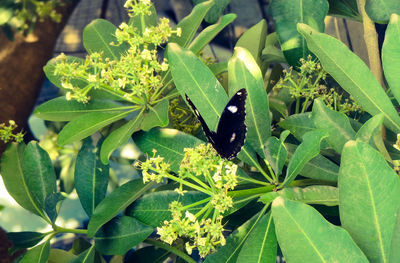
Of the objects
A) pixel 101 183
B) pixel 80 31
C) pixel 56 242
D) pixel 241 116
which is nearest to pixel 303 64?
pixel 241 116

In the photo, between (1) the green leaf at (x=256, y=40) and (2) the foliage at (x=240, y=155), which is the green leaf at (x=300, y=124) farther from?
(1) the green leaf at (x=256, y=40)

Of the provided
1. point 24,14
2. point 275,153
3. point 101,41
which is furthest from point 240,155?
point 24,14

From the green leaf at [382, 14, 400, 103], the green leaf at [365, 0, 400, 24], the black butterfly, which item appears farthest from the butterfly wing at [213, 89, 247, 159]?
the green leaf at [365, 0, 400, 24]

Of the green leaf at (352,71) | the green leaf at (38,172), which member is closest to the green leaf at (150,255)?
the green leaf at (38,172)

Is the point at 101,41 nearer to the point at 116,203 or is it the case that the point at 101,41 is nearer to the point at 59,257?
the point at 116,203

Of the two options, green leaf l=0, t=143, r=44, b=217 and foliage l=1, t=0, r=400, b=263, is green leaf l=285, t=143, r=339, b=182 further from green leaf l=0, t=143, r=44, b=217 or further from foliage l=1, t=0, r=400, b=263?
green leaf l=0, t=143, r=44, b=217
